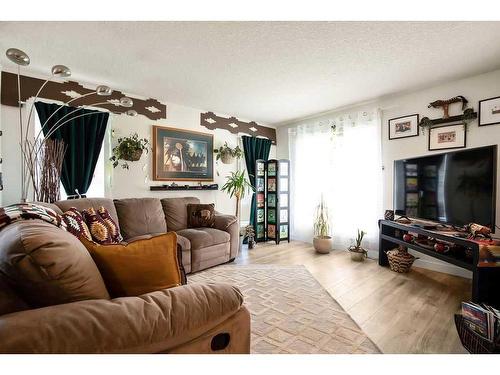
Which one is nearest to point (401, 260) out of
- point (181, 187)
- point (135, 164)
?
point (181, 187)

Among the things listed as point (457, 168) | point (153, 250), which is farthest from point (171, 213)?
point (457, 168)

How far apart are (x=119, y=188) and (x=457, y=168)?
13.0ft

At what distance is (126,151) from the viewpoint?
3.22 m

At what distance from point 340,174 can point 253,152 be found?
168 centimetres

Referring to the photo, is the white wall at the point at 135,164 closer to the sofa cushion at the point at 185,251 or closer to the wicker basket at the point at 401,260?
the sofa cushion at the point at 185,251

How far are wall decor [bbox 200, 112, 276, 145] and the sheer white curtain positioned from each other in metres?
0.54

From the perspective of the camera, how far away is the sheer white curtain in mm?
3602

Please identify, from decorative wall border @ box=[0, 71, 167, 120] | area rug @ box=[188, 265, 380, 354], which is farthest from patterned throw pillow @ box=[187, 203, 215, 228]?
decorative wall border @ box=[0, 71, 167, 120]

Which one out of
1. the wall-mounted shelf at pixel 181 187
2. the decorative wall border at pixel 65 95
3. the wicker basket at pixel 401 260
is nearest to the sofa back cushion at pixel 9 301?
the decorative wall border at pixel 65 95

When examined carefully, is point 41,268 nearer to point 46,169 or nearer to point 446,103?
point 46,169

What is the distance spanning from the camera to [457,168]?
2406 mm

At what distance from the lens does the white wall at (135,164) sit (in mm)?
2592

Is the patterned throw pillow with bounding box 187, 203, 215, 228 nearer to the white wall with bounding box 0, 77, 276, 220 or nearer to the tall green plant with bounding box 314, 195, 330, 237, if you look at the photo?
the white wall with bounding box 0, 77, 276, 220
